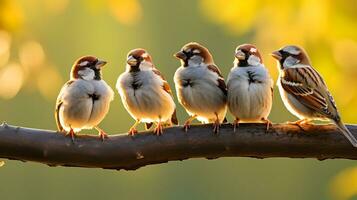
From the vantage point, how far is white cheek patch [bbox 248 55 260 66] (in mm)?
3811

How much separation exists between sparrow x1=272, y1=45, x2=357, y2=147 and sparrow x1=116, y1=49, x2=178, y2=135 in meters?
0.41

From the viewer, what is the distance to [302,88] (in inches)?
150

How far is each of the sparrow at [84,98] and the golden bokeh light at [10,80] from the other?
0.20 metres

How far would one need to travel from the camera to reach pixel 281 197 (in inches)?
766

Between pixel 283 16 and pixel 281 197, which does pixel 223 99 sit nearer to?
pixel 283 16

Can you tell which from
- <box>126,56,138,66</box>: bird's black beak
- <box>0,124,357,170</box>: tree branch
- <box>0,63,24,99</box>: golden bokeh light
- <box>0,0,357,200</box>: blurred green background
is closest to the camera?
<box>0,124,357,170</box>: tree branch

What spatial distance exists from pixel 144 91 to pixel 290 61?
1.80ft

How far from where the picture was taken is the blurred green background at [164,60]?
3662 millimetres

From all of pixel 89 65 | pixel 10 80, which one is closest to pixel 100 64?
pixel 89 65

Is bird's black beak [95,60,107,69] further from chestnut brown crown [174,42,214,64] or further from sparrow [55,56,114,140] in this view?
chestnut brown crown [174,42,214,64]

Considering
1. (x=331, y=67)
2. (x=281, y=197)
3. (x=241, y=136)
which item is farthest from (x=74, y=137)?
(x=281, y=197)

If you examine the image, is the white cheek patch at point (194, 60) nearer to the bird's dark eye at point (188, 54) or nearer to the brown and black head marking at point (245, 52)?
the bird's dark eye at point (188, 54)

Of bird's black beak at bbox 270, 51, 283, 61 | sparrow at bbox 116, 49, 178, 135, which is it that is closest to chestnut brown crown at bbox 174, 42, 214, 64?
sparrow at bbox 116, 49, 178, 135

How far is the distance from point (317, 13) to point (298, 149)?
20.9 inches
